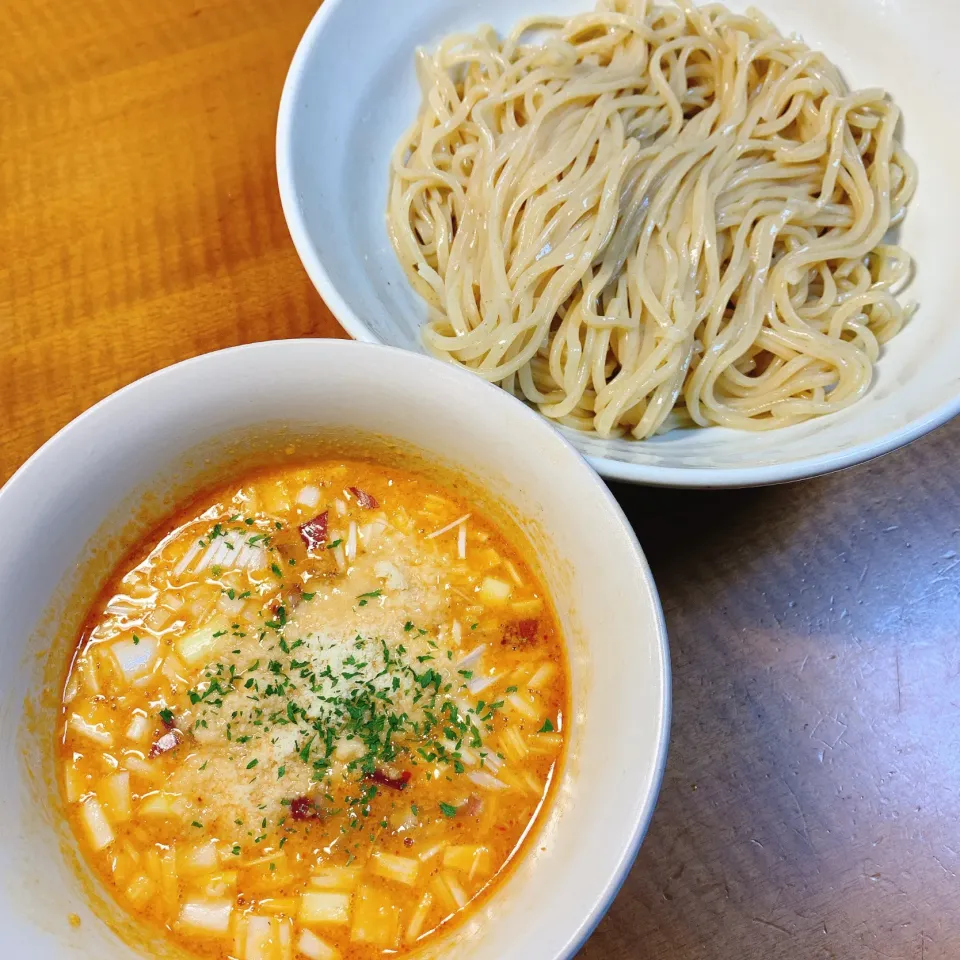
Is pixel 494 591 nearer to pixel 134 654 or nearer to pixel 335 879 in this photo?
pixel 335 879

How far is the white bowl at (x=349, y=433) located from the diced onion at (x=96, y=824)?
0.05 m

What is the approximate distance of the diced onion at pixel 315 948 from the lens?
1261mm

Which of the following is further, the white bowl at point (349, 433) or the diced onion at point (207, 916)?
the diced onion at point (207, 916)

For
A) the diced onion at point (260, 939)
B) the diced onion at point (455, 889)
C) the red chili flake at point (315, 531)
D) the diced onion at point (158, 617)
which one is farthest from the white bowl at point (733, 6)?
the diced onion at point (260, 939)

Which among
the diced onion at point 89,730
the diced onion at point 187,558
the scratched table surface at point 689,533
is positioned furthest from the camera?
the scratched table surface at point 689,533

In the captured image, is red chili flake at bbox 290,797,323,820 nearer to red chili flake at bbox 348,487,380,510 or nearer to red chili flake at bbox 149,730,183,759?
red chili flake at bbox 149,730,183,759


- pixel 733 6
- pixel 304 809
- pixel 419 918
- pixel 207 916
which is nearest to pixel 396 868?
pixel 419 918

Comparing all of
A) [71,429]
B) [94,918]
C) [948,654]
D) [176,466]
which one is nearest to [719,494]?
[948,654]

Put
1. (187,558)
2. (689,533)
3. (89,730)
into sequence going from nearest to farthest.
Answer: (89,730) → (187,558) → (689,533)

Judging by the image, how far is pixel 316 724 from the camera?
1346mm

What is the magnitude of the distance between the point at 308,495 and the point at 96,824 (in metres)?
0.67

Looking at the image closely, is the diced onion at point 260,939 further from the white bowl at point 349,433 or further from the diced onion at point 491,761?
the diced onion at point 491,761

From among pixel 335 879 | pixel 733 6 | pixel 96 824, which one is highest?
pixel 733 6

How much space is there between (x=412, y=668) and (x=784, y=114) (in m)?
1.64
